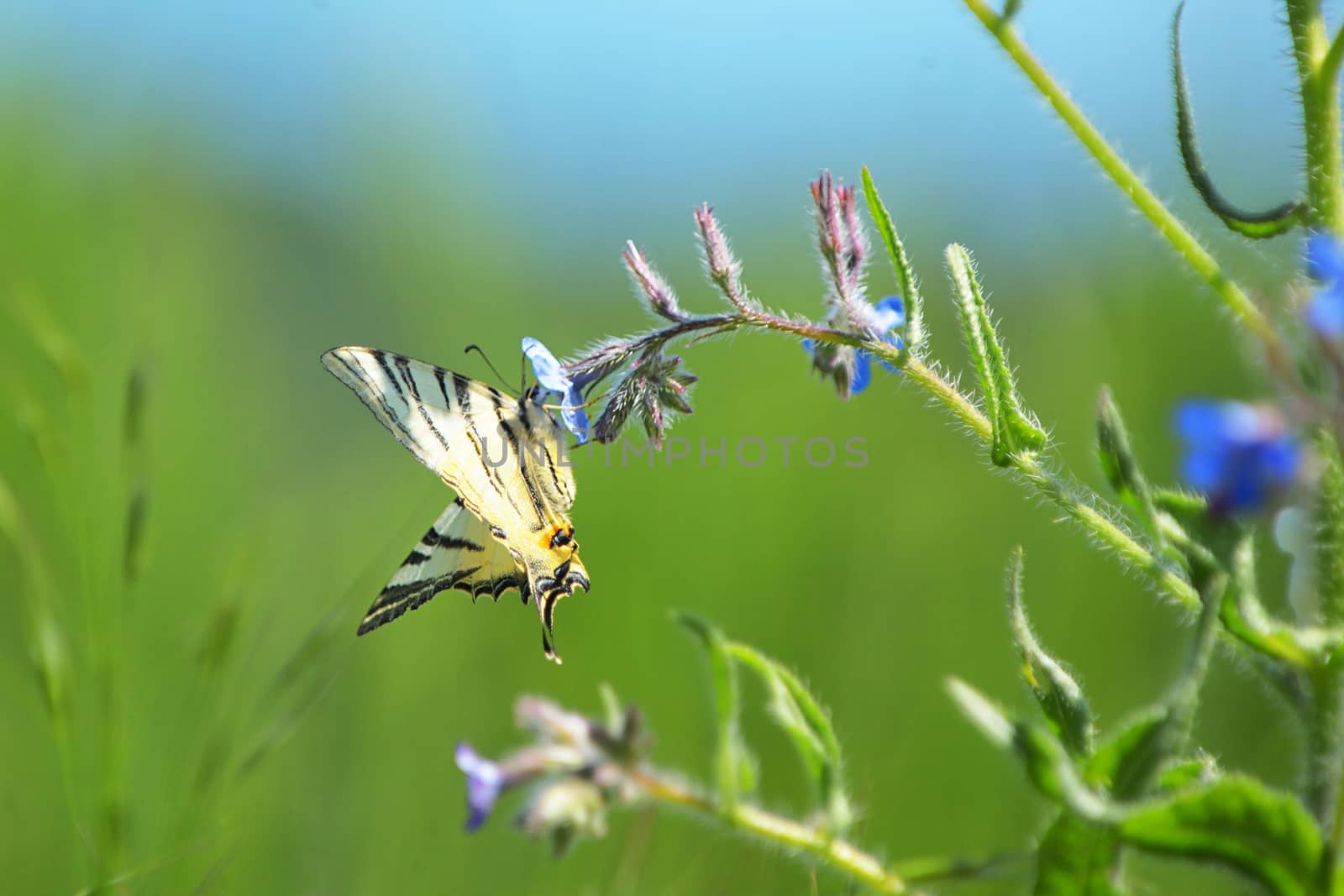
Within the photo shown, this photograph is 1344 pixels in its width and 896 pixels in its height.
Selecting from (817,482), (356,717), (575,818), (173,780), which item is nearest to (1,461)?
(356,717)

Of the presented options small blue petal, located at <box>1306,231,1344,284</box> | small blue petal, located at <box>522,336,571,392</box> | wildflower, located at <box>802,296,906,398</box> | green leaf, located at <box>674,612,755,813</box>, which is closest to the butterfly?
small blue petal, located at <box>522,336,571,392</box>

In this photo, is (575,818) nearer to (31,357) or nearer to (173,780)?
(173,780)

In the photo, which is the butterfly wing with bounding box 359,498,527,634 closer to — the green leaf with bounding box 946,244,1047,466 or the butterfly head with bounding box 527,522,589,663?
the butterfly head with bounding box 527,522,589,663

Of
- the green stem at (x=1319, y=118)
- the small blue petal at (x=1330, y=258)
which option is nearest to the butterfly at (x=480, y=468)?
the green stem at (x=1319, y=118)

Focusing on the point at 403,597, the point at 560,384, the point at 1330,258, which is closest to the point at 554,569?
the point at 403,597

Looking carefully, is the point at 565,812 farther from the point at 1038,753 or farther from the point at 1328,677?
the point at 1328,677

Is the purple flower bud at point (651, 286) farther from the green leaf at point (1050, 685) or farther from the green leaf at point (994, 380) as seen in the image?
the green leaf at point (1050, 685)
